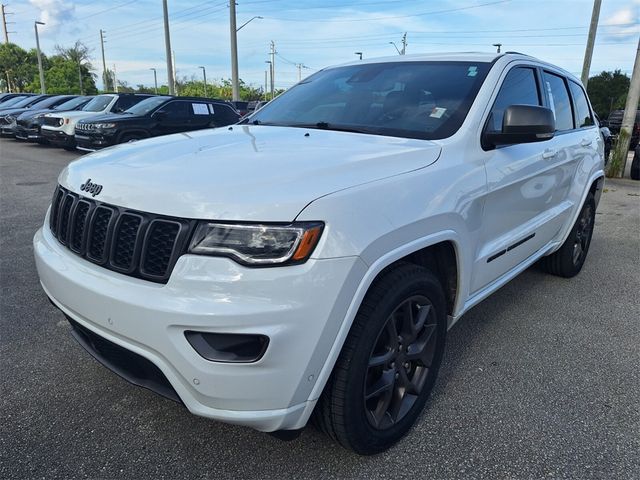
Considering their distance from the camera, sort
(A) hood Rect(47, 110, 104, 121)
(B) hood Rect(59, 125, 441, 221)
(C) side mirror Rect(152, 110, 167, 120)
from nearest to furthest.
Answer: (B) hood Rect(59, 125, 441, 221)
(C) side mirror Rect(152, 110, 167, 120)
(A) hood Rect(47, 110, 104, 121)

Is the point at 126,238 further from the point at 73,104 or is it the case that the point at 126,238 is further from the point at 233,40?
the point at 233,40

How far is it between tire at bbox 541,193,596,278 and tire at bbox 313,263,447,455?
248cm

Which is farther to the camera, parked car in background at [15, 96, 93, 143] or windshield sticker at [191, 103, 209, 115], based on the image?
parked car in background at [15, 96, 93, 143]

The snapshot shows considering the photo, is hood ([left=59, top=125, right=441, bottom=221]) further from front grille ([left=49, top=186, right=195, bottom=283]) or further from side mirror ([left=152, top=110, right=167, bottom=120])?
side mirror ([left=152, top=110, right=167, bottom=120])

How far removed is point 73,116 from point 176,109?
3.16m

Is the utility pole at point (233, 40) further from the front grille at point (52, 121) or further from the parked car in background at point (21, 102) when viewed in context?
the front grille at point (52, 121)

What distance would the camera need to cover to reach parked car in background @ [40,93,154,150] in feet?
44.4

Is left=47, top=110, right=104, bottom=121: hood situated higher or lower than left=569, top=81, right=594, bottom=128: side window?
lower

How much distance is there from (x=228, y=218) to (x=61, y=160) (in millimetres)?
12867

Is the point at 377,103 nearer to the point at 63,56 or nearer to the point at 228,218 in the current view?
the point at 228,218

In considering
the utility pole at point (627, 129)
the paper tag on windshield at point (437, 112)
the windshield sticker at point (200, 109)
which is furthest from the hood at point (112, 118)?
the utility pole at point (627, 129)

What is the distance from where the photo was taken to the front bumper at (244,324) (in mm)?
1685

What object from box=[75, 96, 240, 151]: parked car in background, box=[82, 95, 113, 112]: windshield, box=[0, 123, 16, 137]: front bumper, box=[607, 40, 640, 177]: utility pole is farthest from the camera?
box=[0, 123, 16, 137]: front bumper

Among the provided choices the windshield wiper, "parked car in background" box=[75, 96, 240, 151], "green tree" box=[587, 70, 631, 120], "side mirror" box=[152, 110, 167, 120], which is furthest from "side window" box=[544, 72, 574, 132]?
"green tree" box=[587, 70, 631, 120]
